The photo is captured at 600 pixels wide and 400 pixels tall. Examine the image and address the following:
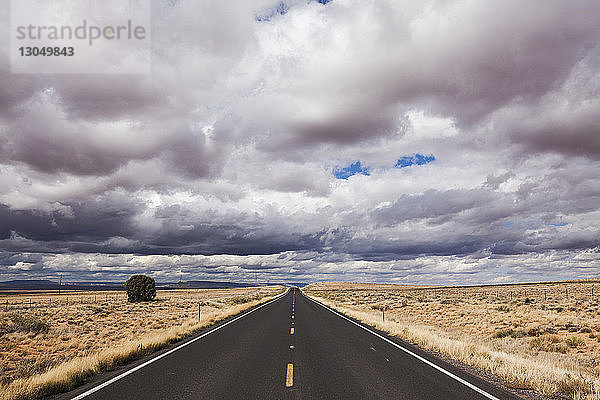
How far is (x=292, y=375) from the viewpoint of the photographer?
9602 millimetres

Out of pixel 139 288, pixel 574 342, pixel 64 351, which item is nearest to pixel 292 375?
pixel 64 351

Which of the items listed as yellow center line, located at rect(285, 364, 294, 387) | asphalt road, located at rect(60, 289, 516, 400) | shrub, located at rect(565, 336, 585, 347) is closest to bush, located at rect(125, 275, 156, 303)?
asphalt road, located at rect(60, 289, 516, 400)

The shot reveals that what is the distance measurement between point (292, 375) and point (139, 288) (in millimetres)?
58564

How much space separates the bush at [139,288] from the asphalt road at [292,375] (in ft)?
169

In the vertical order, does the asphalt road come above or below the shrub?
above

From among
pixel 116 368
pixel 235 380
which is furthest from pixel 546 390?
pixel 116 368

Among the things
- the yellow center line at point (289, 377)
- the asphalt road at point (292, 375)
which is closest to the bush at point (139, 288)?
the asphalt road at point (292, 375)

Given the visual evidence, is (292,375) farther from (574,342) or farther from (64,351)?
(574,342)

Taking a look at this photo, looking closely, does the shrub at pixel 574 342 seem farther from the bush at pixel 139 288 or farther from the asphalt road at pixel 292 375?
the bush at pixel 139 288

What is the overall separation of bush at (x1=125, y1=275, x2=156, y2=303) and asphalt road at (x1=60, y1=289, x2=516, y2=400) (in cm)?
5158

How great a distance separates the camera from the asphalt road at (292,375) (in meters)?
7.85

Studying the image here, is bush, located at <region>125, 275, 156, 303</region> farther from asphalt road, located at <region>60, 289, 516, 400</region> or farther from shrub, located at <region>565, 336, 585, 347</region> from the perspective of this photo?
shrub, located at <region>565, 336, 585, 347</region>

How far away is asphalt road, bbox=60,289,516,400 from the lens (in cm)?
785

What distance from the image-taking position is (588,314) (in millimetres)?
28531
